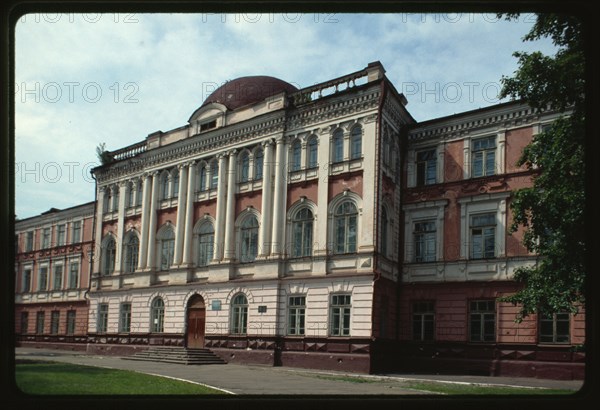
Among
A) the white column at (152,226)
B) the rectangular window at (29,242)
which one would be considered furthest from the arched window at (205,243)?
the rectangular window at (29,242)

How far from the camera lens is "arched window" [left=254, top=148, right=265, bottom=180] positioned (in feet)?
73.4

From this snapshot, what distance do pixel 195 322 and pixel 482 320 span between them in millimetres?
10665

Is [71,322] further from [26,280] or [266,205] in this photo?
[266,205]

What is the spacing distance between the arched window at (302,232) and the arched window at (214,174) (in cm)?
436

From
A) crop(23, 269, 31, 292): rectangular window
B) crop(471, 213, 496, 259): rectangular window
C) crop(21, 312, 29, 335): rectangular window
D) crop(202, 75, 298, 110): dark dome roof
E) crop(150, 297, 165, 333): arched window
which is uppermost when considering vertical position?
crop(202, 75, 298, 110): dark dome roof

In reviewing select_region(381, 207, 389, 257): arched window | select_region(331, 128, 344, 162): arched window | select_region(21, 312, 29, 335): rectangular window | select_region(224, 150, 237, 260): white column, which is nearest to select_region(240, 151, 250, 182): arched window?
select_region(224, 150, 237, 260): white column

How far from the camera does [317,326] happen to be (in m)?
19.5

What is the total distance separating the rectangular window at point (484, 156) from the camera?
1950 centimetres

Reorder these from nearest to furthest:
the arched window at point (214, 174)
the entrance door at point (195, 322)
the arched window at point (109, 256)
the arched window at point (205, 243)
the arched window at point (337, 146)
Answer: the arched window at point (337, 146)
the entrance door at point (195, 322)
the arched window at point (205, 243)
the arched window at point (214, 174)
the arched window at point (109, 256)

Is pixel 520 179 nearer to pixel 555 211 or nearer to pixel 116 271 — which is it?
pixel 555 211

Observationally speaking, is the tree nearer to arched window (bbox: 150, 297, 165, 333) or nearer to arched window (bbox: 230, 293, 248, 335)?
arched window (bbox: 230, 293, 248, 335)

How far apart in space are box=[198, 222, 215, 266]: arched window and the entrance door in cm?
143

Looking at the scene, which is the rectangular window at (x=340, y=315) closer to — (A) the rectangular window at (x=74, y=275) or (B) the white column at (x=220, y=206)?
(B) the white column at (x=220, y=206)
